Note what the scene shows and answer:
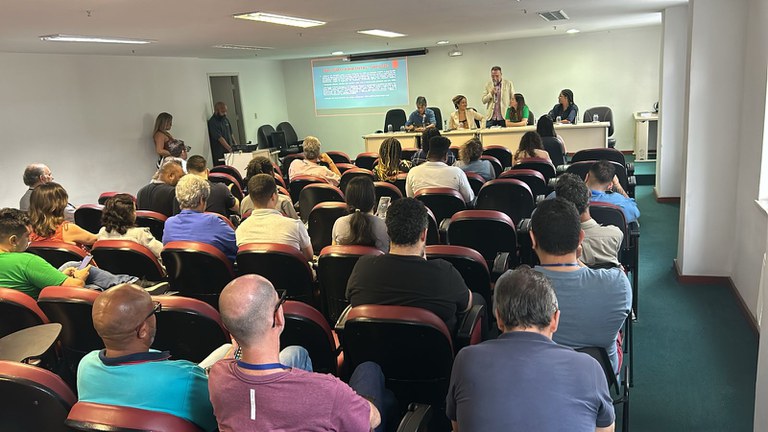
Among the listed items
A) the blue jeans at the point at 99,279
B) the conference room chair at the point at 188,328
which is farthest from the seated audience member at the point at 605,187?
the blue jeans at the point at 99,279

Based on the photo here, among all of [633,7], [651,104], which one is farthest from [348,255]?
[651,104]

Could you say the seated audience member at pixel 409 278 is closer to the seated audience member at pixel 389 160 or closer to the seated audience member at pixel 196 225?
the seated audience member at pixel 196 225

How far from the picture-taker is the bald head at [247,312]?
173 cm

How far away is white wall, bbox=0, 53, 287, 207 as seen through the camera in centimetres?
842

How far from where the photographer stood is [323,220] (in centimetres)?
466

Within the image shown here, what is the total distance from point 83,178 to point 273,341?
9202mm

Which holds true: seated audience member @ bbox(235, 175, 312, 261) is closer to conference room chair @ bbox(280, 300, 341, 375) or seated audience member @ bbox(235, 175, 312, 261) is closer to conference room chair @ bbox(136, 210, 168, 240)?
conference room chair @ bbox(280, 300, 341, 375)

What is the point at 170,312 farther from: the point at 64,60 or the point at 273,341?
the point at 64,60

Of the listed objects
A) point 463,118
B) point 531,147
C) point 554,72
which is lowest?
point 531,147

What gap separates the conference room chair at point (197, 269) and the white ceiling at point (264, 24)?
2.26 metres

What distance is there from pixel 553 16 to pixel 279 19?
4.38m

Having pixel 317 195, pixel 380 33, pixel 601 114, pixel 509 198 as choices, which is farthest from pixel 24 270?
pixel 601 114

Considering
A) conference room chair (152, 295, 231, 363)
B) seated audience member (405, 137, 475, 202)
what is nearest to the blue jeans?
conference room chair (152, 295, 231, 363)

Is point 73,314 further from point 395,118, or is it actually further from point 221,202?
point 395,118
